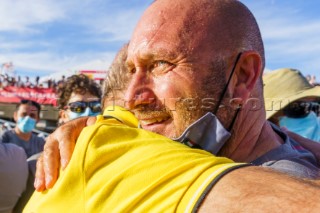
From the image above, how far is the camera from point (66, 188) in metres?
1.26

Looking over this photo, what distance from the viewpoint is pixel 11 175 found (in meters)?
3.29

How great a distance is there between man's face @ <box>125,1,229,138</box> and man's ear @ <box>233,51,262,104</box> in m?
0.11

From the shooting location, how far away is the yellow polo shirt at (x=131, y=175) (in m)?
1.08

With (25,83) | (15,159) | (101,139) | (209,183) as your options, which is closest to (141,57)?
(101,139)

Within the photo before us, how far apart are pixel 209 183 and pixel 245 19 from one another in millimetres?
1061

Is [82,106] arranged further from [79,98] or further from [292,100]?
[292,100]

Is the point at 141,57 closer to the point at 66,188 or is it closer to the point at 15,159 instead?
the point at 66,188

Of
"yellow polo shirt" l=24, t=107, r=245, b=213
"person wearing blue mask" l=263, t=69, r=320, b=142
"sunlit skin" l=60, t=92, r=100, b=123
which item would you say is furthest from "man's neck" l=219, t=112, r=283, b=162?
"sunlit skin" l=60, t=92, r=100, b=123

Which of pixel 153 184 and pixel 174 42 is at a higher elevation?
pixel 174 42

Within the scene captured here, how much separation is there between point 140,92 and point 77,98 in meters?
3.82

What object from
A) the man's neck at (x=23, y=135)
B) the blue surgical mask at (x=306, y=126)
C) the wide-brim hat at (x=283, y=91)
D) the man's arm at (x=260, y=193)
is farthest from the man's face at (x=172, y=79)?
the man's neck at (x=23, y=135)

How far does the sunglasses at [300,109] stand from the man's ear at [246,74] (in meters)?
2.49

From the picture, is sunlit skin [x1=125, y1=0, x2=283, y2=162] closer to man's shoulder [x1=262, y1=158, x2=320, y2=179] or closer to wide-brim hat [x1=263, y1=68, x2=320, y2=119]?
man's shoulder [x1=262, y1=158, x2=320, y2=179]

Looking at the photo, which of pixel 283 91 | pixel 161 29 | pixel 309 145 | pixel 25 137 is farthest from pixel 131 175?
pixel 25 137
